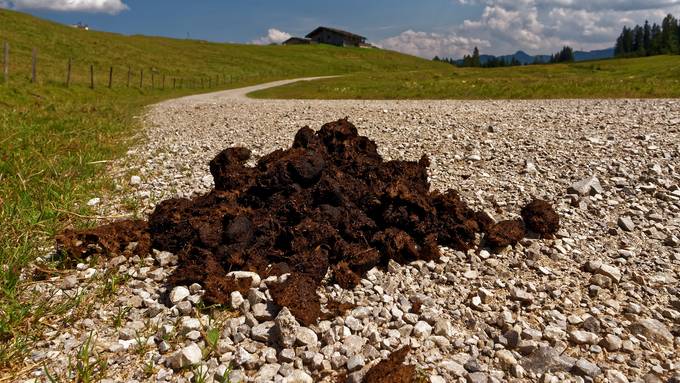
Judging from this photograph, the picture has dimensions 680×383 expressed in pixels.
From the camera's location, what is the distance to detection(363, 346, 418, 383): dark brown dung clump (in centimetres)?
370

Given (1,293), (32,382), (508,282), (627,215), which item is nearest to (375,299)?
(508,282)

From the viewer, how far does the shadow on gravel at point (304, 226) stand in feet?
17.6

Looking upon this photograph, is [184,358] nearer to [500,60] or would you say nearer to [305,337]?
[305,337]

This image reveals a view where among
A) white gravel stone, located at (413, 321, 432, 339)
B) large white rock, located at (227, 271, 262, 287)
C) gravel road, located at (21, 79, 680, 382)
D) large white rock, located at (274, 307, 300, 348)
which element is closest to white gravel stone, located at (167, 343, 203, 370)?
gravel road, located at (21, 79, 680, 382)

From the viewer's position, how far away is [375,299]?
503 centimetres

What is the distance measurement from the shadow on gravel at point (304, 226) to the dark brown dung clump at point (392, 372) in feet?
3.74

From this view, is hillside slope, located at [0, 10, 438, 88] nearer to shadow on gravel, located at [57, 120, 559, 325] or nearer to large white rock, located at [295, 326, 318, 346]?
shadow on gravel, located at [57, 120, 559, 325]

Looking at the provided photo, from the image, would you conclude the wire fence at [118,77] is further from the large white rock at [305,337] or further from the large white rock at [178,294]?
the large white rock at [305,337]

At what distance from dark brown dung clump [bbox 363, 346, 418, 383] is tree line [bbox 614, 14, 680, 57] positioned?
148182 mm

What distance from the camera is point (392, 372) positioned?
3.76m

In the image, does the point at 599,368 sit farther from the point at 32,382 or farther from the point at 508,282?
the point at 32,382

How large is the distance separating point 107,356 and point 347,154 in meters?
4.48

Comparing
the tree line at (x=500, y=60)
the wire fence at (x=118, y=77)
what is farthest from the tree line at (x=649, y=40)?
the wire fence at (x=118, y=77)

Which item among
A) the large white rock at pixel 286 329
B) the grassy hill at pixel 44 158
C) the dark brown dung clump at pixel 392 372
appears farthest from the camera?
the grassy hill at pixel 44 158
